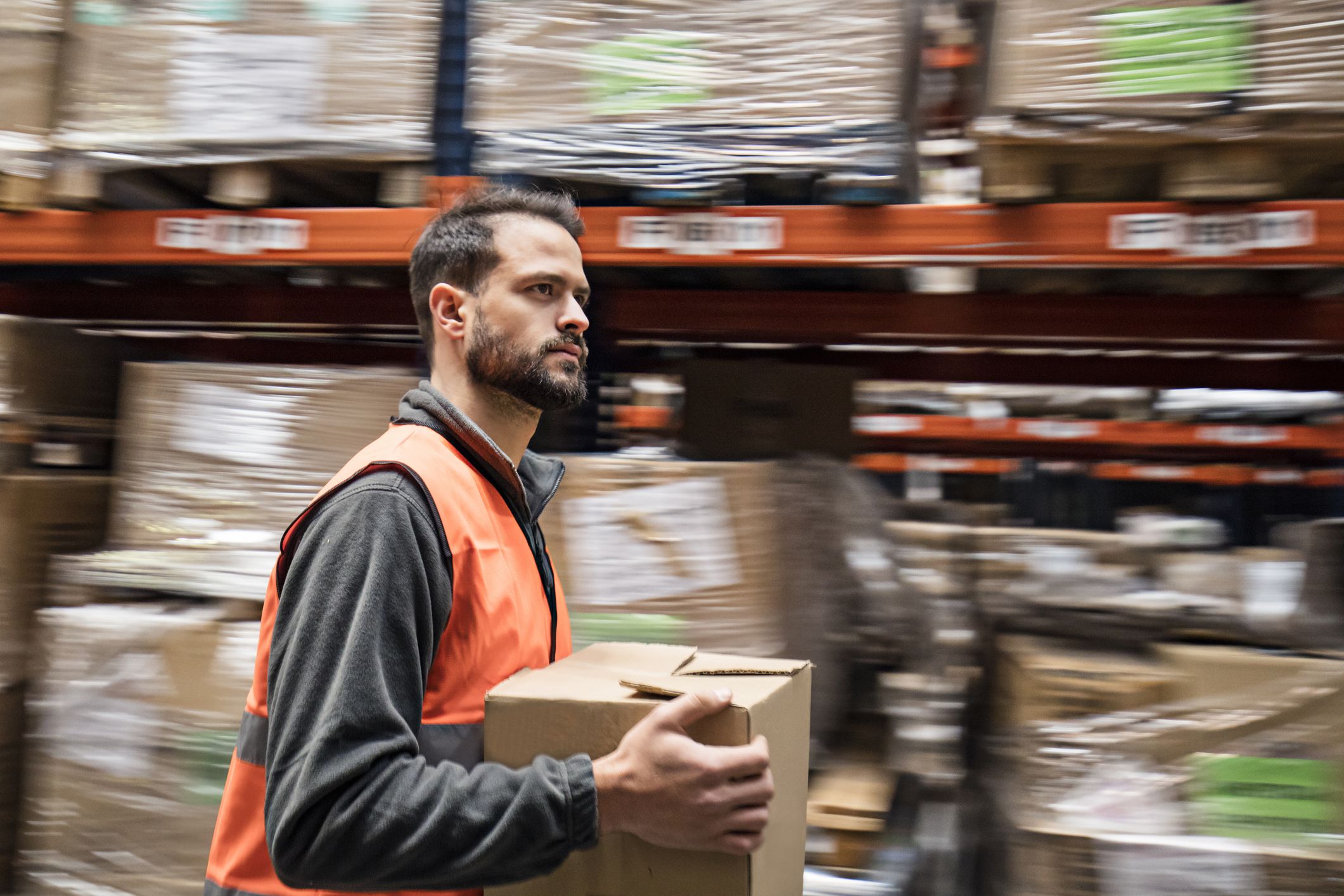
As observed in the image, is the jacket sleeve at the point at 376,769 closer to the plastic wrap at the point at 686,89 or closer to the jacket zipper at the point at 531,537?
the jacket zipper at the point at 531,537

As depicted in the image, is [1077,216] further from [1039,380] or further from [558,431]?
[558,431]

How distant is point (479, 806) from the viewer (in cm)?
112

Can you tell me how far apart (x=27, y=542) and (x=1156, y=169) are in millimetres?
3096

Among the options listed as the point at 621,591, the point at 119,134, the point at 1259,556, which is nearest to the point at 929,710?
the point at 621,591

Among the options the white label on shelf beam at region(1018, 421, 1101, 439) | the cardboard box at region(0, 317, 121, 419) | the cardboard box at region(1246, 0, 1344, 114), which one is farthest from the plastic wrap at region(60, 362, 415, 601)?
the white label on shelf beam at region(1018, 421, 1101, 439)

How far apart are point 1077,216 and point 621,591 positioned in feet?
4.31

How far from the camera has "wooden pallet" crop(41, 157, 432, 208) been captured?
2.20 meters

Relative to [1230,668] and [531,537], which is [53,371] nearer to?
[531,537]

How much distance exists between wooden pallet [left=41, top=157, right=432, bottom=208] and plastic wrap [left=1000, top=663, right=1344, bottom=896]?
6.61 feet

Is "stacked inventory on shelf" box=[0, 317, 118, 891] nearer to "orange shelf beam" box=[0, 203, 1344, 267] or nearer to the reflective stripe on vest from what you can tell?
"orange shelf beam" box=[0, 203, 1344, 267]

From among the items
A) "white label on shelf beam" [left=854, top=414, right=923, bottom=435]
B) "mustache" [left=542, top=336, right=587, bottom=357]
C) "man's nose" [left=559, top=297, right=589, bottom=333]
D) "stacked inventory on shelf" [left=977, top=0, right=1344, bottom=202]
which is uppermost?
"stacked inventory on shelf" [left=977, top=0, right=1344, bottom=202]

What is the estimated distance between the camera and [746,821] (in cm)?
117

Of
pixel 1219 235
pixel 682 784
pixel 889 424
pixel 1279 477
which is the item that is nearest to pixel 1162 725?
pixel 1219 235

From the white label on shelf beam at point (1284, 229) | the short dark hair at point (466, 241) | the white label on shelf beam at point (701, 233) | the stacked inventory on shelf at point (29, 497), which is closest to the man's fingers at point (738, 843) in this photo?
the short dark hair at point (466, 241)
